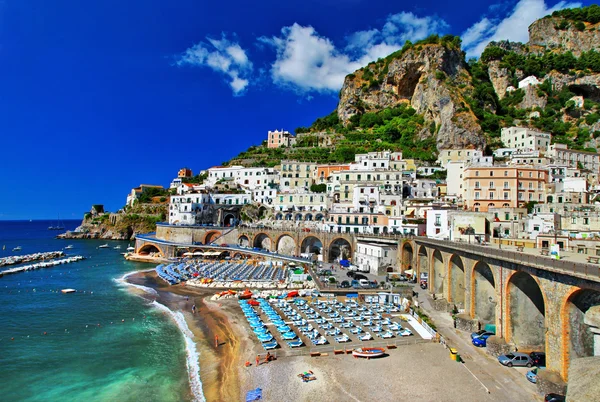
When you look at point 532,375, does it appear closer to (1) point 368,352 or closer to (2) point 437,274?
(1) point 368,352

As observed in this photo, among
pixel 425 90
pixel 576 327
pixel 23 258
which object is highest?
pixel 425 90

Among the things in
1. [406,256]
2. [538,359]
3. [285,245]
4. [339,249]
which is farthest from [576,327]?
[285,245]

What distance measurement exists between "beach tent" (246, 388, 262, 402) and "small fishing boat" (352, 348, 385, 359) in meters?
7.24

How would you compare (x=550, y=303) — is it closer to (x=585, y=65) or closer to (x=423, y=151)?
(x=423, y=151)

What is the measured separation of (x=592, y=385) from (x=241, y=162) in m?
89.0

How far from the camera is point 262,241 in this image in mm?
66812

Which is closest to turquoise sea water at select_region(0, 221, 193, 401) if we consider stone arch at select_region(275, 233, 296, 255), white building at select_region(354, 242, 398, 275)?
stone arch at select_region(275, 233, 296, 255)

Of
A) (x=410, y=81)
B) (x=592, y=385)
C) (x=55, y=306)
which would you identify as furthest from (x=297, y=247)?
(x=410, y=81)

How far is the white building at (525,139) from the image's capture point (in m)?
71.8

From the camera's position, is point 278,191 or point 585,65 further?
point 585,65

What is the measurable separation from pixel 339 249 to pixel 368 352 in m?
32.2

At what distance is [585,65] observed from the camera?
91.1 m

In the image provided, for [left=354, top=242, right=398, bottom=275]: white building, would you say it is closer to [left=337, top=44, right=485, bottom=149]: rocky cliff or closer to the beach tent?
the beach tent

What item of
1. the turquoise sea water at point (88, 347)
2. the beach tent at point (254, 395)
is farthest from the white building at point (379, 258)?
the beach tent at point (254, 395)
